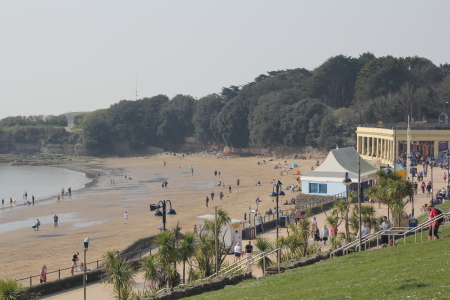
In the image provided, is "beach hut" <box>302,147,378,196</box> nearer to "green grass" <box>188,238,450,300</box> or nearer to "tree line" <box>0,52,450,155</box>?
"green grass" <box>188,238,450,300</box>

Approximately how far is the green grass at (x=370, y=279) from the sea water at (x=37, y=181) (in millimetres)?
46025

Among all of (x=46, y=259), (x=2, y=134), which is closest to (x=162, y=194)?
(x=46, y=259)

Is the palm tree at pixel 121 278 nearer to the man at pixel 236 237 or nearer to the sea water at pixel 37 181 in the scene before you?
the man at pixel 236 237

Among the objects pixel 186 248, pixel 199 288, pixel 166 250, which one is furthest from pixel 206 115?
pixel 199 288

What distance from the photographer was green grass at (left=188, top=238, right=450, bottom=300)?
33.9 feet

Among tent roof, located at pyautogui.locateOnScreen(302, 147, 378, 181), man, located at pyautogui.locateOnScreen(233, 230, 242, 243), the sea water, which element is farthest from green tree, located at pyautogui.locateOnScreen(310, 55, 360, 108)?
man, located at pyautogui.locateOnScreen(233, 230, 242, 243)

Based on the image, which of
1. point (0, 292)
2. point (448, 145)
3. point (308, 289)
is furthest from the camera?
point (448, 145)

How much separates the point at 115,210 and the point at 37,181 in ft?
108

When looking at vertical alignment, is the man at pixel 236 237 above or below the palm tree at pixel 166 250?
below

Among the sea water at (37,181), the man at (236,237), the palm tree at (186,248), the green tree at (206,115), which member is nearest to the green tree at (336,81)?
the green tree at (206,115)

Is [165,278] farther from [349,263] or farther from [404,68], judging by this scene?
[404,68]

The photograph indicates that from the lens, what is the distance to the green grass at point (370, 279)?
10.3 m

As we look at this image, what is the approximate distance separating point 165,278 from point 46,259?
541 inches

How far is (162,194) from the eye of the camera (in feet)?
184
